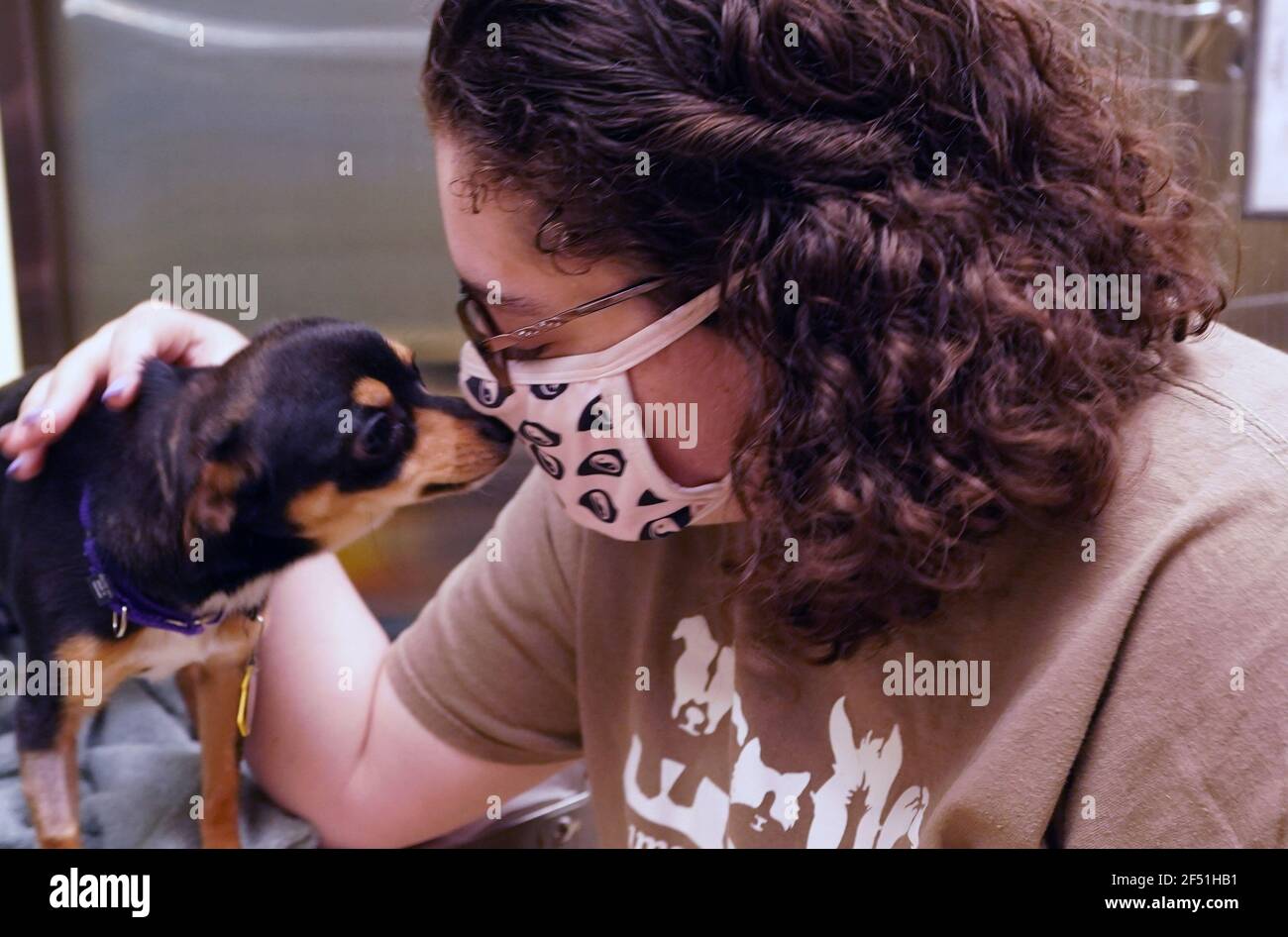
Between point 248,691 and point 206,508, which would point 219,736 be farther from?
point 206,508

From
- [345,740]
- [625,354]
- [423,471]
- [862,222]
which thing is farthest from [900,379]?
[345,740]

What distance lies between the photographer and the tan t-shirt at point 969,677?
0.66 m

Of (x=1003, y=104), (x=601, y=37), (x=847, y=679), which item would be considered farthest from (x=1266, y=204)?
(x=601, y=37)

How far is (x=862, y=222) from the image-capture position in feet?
2.31

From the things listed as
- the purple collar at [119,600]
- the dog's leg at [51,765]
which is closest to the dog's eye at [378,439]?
the purple collar at [119,600]

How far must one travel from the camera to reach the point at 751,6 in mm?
678

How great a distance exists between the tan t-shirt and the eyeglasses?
25 centimetres

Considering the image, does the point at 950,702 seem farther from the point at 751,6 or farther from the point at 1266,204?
the point at 1266,204

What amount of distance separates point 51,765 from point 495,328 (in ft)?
1.63

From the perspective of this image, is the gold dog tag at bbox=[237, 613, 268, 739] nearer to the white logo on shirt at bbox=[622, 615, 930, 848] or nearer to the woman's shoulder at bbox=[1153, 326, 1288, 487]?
the white logo on shirt at bbox=[622, 615, 930, 848]

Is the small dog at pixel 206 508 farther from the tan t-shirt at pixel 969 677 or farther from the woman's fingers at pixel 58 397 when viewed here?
the tan t-shirt at pixel 969 677

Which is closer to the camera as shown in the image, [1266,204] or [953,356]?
[953,356]

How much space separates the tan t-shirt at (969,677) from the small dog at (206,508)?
0.57 ft

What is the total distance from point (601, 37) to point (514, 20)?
0.07 metres
